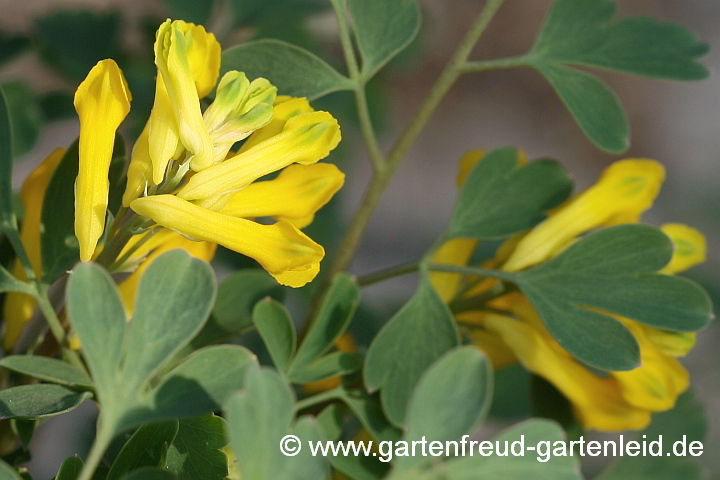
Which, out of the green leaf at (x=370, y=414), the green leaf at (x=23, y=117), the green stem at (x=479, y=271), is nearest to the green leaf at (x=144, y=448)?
the green leaf at (x=370, y=414)

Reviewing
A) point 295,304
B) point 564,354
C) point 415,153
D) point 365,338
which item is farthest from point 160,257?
point 415,153

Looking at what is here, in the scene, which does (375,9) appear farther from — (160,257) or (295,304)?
(295,304)

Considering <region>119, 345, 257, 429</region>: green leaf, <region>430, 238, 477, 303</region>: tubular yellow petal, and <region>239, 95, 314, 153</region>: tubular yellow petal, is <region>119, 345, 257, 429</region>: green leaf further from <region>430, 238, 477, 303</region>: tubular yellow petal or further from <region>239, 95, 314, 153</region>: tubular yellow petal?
<region>430, 238, 477, 303</region>: tubular yellow petal

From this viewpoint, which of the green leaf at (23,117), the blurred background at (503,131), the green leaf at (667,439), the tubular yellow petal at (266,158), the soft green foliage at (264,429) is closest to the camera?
the soft green foliage at (264,429)

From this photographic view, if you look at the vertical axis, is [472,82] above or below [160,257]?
below

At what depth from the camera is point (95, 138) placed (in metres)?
0.45

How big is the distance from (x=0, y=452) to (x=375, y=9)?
46 centimetres

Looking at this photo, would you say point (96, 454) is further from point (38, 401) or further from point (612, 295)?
point (612, 295)

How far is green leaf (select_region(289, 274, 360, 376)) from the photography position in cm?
54

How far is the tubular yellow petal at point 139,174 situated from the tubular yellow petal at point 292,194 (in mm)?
56

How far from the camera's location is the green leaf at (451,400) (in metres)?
0.36

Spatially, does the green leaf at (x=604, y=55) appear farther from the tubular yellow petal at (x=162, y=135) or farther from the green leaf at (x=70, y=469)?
the green leaf at (x=70, y=469)

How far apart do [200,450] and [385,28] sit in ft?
1.18

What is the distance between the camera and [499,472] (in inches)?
14.1
